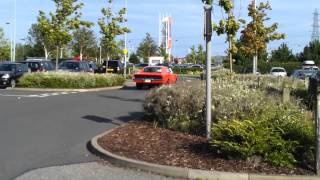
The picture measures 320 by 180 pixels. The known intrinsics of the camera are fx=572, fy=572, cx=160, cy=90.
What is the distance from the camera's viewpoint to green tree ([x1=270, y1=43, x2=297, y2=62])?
310ft

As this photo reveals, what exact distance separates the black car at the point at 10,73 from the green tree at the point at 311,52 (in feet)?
185

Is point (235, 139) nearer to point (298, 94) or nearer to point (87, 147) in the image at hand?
point (87, 147)

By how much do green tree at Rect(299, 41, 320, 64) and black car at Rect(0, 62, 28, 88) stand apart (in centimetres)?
5643

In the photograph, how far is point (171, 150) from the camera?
9.87 metres

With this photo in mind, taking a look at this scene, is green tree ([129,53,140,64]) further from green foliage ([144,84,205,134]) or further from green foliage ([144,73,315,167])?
green foliage ([144,73,315,167])

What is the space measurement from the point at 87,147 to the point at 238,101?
3165 mm

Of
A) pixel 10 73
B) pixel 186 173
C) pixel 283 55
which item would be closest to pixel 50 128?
pixel 186 173

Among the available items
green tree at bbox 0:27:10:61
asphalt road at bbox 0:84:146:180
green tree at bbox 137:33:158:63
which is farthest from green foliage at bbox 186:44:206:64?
asphalt road at bbox 0:84:146:180

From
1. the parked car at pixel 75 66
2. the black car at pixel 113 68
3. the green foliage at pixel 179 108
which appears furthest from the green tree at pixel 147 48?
the green foliage at pixel 179 108

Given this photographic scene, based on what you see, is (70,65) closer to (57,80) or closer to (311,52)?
(57,80)

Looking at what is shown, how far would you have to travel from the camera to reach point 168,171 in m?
8.49

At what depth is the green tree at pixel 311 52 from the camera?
276ft

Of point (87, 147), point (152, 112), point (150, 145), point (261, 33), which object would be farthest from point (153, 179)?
point (261, 33)

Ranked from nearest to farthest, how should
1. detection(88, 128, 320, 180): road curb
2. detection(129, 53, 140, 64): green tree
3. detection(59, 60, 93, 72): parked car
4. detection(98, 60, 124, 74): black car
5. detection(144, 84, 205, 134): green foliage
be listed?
1. detection(88, 128, 320, 180): road curb
2. detection(144, 84, 205, 134): green foliage
3. detection(59, 60, 93, 72): parked car
4. detection(98, 60, 124, 74): black car
5. detection(129, 53, 140, 64): green tree
